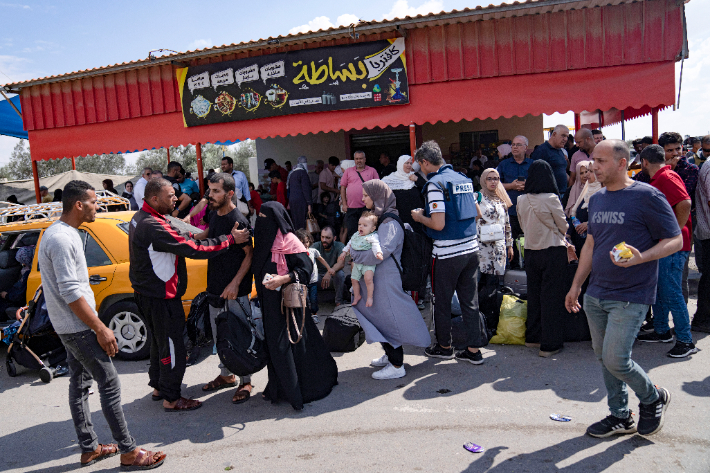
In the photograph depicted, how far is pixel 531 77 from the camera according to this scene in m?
7.96

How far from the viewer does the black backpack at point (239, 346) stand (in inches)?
168

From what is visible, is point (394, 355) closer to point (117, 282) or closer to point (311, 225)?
point (117, 282)

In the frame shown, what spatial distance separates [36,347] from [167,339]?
230cm

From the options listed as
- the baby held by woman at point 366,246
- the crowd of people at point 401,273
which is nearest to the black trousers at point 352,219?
the crowd of people at point 401,273

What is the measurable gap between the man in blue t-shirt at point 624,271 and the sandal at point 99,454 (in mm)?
3487

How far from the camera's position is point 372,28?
7902mm

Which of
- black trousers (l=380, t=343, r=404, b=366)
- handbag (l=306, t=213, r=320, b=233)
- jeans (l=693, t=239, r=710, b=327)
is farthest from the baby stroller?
jeans (l=693, t=239, r=710, b=327)

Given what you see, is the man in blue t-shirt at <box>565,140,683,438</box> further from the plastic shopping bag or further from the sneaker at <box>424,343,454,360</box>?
the plastic shopping bag

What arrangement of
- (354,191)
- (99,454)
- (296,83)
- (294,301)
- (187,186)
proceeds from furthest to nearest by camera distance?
(187,186) → (296,83) → (354,191) → (294,301) → (99,454)

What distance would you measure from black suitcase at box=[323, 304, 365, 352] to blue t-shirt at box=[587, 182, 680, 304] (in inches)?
99.9

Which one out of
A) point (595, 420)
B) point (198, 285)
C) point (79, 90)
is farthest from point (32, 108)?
point (595, 420)

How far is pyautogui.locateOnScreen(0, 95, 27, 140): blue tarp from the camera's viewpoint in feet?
38.9

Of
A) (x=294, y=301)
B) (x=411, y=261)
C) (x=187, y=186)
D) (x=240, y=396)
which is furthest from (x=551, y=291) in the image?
(x=187, y=186)

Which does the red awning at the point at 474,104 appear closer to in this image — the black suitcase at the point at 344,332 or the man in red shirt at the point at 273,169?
the man in red shirt at the point at 273,169
